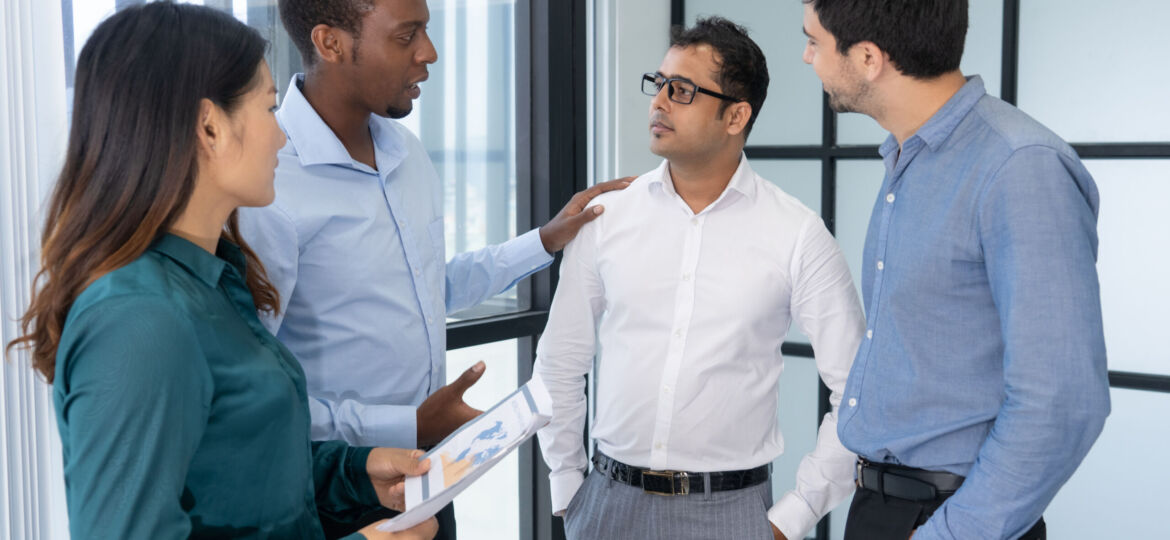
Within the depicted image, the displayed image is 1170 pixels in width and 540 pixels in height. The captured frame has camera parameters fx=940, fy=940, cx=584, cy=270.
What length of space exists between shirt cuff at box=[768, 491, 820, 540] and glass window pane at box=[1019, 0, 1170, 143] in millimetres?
1696

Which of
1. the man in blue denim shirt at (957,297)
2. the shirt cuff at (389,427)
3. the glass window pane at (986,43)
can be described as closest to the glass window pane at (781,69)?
the glass window pane at (986,43)

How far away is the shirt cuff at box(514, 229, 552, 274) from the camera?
2125 mm

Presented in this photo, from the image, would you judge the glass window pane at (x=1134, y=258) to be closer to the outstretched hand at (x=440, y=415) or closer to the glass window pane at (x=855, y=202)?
the glass window pane at (x=855, y=202)

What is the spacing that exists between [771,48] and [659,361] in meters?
1.84

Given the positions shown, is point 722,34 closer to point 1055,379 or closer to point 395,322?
point 395,322

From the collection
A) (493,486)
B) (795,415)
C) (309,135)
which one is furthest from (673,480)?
Result: (795,415)

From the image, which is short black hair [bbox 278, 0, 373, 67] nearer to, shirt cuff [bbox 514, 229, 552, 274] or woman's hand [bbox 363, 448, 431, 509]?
shirt cuff [bbox 514, 229, 552, 274]

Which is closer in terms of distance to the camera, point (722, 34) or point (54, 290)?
point (54, 290)

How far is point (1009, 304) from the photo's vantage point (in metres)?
1.24

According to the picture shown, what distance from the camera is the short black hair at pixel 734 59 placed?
205 cm

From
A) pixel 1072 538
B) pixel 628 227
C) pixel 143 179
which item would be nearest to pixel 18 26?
pixel 143 179

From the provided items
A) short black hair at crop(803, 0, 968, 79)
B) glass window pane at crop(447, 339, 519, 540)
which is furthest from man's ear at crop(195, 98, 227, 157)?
glass window pane at crop(447, 339, 519, 540)

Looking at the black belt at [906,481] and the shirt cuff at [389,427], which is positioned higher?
the shirt cuff at [389,427]

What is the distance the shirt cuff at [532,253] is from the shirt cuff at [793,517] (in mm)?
729
